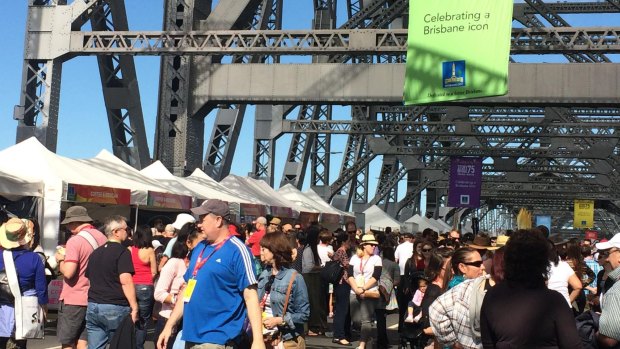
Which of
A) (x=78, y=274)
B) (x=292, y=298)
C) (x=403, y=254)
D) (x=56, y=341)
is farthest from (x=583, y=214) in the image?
(x=292, y=298)

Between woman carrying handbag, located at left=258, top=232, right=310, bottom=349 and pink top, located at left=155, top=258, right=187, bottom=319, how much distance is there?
5.15 ft

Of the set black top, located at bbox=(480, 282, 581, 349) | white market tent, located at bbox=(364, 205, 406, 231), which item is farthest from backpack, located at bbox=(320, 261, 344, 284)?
white market tent, located at bbox=(364, 205, 406, 231)

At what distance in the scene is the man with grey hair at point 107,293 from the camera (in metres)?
8.32

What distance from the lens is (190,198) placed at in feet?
71.1

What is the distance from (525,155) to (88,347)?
4233 centimetres

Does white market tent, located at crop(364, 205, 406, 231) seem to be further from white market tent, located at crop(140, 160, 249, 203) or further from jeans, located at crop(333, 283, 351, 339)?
jeans, located at crop(333, 283, 351, 339)

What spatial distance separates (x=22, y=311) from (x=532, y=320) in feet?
16.2

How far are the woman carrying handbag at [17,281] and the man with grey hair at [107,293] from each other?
0.45 meters

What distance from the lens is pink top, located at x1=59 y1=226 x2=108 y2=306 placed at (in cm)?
886

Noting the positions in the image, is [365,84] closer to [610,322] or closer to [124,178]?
[124,178]

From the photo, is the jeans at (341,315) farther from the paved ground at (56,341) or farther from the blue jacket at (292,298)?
the blue jacket at (292,298)

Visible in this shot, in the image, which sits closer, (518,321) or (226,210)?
(518,321)

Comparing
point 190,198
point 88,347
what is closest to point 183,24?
point 190,198

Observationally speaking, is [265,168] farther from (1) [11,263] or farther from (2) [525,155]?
(1) [11,263]
